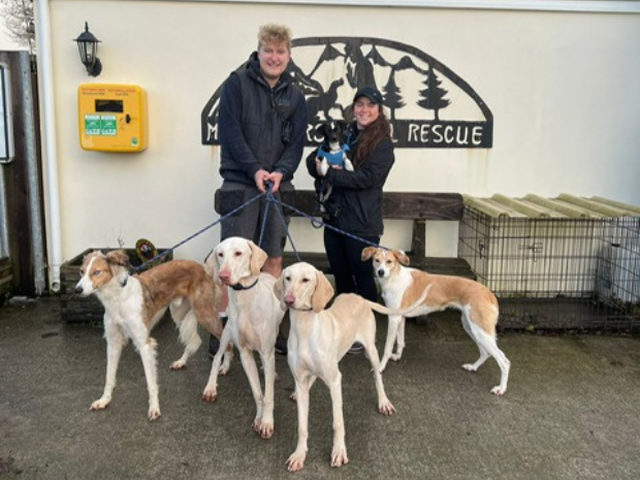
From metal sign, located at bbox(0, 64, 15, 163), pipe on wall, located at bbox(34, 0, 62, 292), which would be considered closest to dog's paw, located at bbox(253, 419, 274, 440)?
pipe on wall, located at bbox(34, 0, 62, 292)

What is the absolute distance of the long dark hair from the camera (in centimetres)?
436

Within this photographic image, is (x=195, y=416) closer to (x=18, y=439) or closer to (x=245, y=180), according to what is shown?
(x=18, y=439)

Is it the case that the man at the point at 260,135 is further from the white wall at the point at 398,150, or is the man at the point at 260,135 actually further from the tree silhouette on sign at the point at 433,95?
the tree silhouette on sign at the point at 433,95

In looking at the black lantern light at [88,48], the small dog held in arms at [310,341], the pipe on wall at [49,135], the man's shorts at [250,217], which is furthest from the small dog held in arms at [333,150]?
the pipe on wall at [49,135]

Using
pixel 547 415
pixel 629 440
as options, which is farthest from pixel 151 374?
pixel 629 440

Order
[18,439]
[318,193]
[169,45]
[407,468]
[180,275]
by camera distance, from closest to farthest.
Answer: [407,468] < [18,439] < [180,275] < [318,193] < [169,45]

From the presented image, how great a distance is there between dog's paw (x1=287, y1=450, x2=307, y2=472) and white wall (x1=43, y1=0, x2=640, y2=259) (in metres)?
3.13

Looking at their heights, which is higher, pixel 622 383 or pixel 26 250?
pixel 26 250

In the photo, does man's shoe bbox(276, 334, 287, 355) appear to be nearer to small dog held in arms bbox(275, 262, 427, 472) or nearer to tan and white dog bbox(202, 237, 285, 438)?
tan and white dog bbox(202, 237, 285, 438)

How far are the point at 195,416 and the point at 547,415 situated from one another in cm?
232

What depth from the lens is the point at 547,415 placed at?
3805 millimetres

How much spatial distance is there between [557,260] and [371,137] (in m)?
2.91

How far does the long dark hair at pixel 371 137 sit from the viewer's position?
4.36 metres

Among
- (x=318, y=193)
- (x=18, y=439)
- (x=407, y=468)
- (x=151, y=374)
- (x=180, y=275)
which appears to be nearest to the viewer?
(x=407, y=468)
